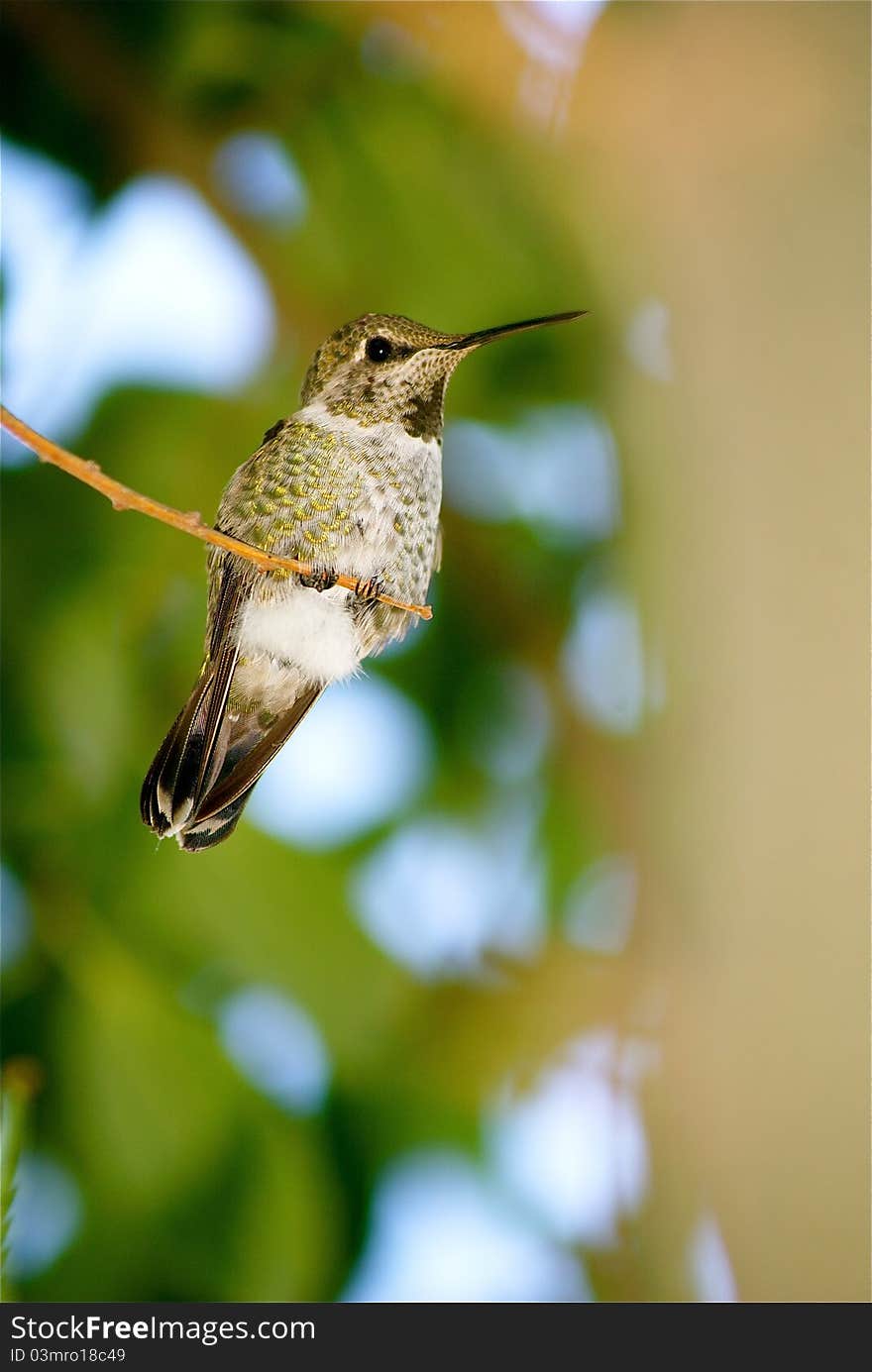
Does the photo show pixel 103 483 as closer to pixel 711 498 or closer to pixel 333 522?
pixel 333 522

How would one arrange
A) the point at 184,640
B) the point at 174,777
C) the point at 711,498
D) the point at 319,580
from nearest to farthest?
the point at 174,777, the point at 319,580, the point at 711,498, the point at 184,640

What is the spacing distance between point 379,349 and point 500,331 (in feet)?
0.65

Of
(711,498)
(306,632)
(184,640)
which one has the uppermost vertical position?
(711,498)

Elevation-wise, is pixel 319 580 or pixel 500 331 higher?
pixel 500 331

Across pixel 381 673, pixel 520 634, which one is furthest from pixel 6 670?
pixel 520 634

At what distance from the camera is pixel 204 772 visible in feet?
2.14

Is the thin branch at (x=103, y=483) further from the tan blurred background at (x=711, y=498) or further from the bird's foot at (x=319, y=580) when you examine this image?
the tan blurred background at (x=711, y=498)

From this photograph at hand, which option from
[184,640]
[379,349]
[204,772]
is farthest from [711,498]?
[184,640]

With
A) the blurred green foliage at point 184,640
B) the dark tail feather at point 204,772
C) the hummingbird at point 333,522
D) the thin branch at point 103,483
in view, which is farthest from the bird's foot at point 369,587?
the blurred green foliage at point 184,640

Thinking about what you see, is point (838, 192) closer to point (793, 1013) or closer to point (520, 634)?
point (793, 1013)

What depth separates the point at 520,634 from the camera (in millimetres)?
1830

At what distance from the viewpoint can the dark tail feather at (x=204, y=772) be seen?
2.06ft

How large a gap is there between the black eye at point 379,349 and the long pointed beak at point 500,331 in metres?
0.05

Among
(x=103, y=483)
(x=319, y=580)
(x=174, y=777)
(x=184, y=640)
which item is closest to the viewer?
(x=103, y=483)
